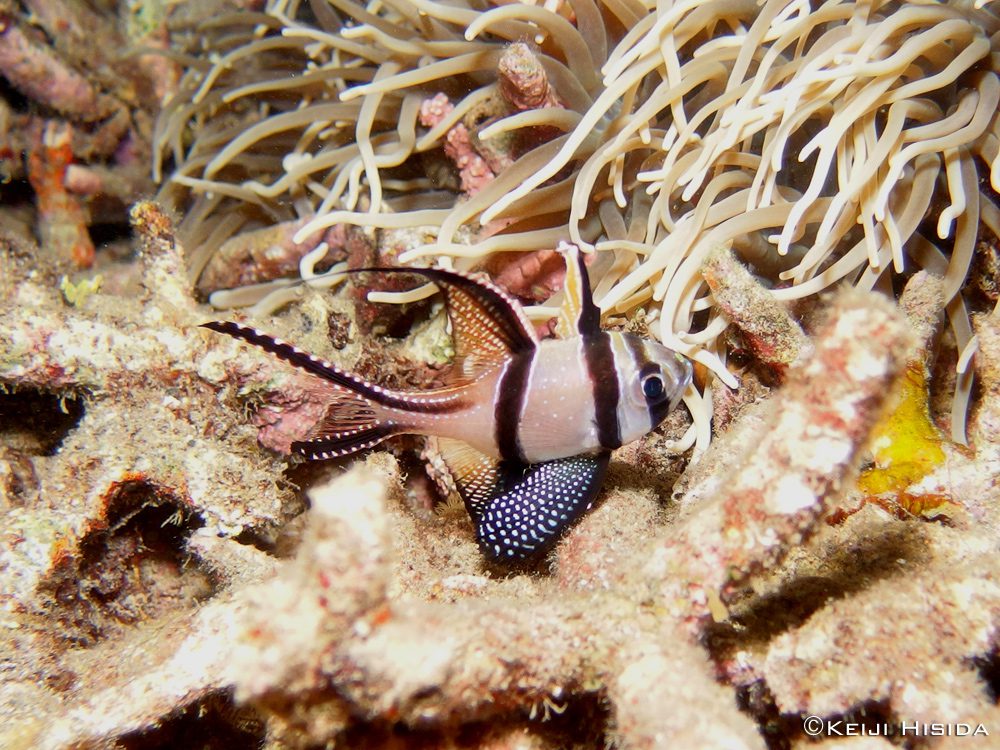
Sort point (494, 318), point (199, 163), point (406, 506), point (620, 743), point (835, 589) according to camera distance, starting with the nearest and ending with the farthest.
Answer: point (620, 743)
point (835, 589)
point (494, 318)
point (406, 506)
point (199, 163)

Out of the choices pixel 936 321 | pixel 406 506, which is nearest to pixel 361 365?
pixel 406 506

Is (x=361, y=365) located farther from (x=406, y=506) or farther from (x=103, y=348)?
(x=103, y=348)

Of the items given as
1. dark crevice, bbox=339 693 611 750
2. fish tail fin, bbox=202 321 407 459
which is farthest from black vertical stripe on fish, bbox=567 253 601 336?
dark crevice, bbox=339 693 611 750

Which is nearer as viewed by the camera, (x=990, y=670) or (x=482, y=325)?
(x=990, y=670)

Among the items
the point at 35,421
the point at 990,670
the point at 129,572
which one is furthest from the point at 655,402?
the point at 35,421

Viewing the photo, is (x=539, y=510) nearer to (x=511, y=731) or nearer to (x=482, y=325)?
(x=482, y=325)

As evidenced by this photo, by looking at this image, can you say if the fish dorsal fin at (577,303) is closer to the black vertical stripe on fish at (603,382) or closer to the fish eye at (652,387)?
the black vertical stripe on fish at (603,382)

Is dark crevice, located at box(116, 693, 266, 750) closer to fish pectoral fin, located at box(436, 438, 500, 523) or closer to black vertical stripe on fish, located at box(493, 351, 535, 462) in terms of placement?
fish pectoral fin, located at box(436, 438, 500, 523)
